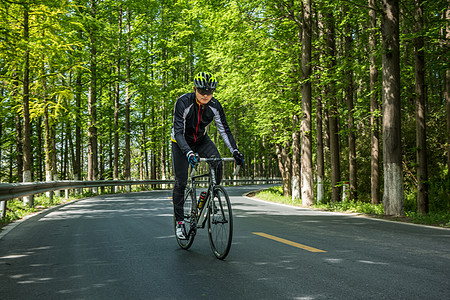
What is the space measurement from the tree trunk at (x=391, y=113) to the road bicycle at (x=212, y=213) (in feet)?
21.3

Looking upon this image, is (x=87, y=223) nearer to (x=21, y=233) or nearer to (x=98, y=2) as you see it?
(x=21, y=233)

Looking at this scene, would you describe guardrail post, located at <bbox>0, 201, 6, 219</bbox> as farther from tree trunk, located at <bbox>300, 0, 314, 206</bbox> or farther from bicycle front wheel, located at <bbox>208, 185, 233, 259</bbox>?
tree trunk, located at <bbox>300, 0, 314, 206</bbox>

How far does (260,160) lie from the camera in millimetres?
56469

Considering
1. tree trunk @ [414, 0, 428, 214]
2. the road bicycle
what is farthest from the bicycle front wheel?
tree trunk @ [414, 0, 428, 214]

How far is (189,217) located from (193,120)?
4.67 feet

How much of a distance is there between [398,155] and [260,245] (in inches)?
245

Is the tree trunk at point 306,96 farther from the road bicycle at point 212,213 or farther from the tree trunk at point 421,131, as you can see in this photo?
the road bicycle at point 212,213

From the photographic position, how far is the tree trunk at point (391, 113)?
32.5ft

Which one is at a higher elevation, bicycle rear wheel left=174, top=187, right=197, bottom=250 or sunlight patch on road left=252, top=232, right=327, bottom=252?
bicycle rear wheel left=174, top=187, right=197, bottom=250

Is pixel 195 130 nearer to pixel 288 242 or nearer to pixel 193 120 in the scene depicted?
pixel 193 120

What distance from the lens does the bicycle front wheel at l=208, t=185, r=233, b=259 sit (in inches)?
181

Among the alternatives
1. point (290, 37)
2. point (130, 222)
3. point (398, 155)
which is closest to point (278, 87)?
point (290, 37)

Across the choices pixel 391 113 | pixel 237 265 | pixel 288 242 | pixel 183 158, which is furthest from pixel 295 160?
pixel 237 265

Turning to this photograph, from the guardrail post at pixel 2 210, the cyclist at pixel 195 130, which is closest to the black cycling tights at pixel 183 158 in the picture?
the cyclist at pixel 195 130
